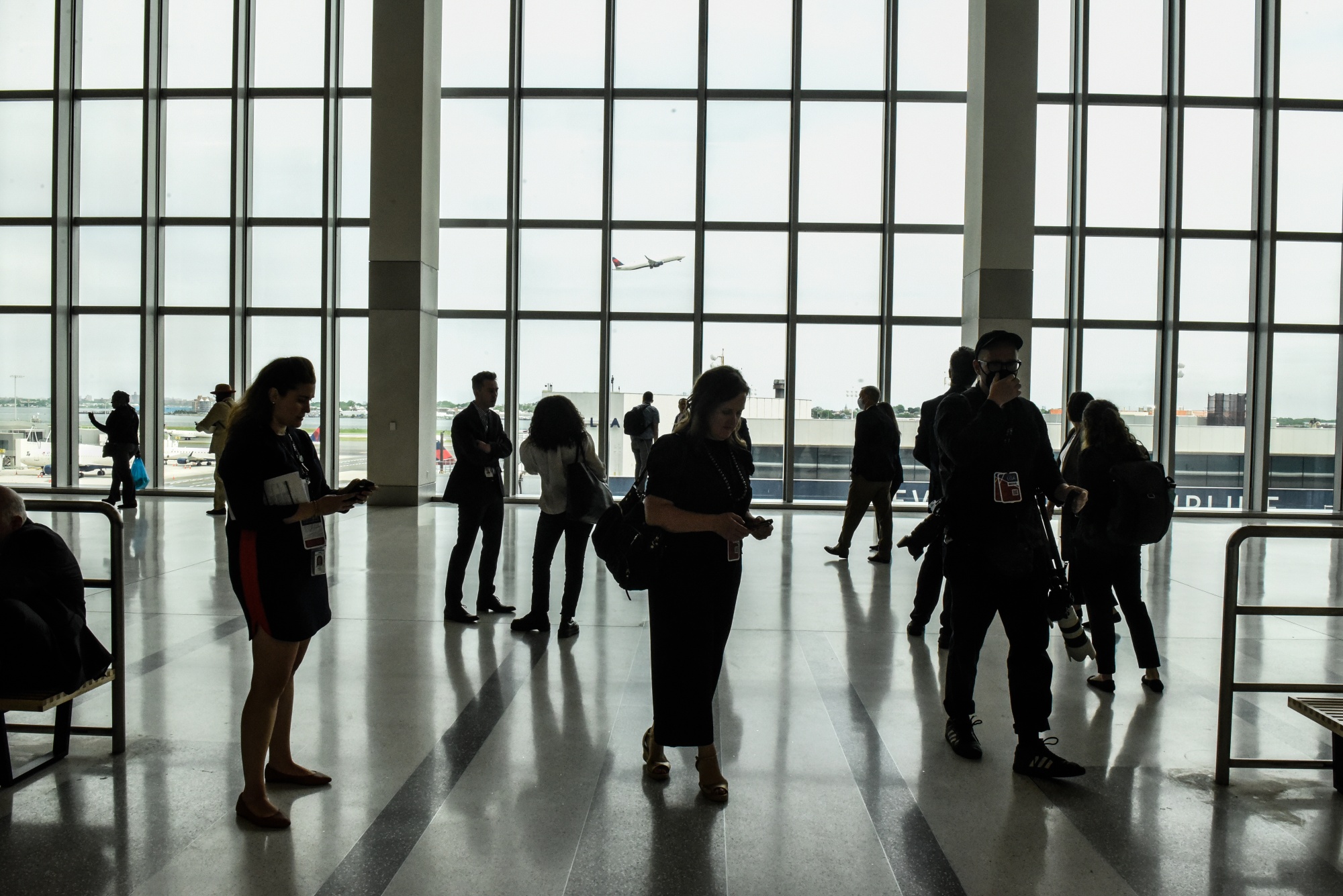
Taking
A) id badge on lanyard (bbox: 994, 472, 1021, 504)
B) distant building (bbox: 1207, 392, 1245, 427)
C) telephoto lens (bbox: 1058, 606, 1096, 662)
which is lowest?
telephoto lens (bbox: 1058, 606, 1096, 662)

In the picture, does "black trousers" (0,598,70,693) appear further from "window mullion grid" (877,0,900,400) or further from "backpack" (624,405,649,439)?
"window mullion grid" (877,0,900,400)

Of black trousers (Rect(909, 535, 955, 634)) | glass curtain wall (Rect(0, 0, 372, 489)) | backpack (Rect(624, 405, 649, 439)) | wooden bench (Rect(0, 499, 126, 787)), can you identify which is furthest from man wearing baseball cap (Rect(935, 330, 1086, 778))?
glass curtain wall (Rect(0, 0, 372, 489))

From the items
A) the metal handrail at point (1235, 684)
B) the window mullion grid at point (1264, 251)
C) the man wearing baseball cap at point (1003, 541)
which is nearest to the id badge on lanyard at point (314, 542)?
the man wearing baseball cap at point (1003, 541)

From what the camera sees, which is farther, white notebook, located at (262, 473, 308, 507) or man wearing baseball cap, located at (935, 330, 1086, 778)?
man wearing baseball cap, located at (935, 330, 1086, 778)

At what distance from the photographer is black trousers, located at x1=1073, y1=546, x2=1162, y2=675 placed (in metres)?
4.94

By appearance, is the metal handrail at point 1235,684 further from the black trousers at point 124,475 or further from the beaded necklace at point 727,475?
the black trousers at point 124,475

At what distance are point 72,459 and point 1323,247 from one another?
19.6 m

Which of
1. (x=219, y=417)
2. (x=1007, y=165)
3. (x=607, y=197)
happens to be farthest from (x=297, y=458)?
(x=1007, y=165)

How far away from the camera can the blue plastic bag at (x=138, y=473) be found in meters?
13.1

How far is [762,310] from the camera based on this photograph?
14.6 meters

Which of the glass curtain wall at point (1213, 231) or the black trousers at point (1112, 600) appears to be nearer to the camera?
the black trousers at point (1112, 600)

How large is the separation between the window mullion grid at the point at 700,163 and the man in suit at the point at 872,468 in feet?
18.6

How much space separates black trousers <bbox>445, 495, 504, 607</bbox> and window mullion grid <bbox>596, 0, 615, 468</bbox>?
312 inches

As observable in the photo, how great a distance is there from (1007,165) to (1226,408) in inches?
200
